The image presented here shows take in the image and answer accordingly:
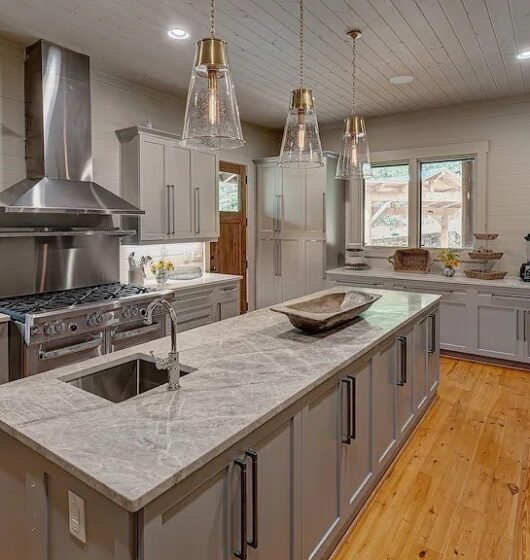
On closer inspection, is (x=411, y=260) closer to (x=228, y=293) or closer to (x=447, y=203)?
(x=447, y=203)

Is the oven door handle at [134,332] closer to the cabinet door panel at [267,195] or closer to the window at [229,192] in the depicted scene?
the window at [229,192]

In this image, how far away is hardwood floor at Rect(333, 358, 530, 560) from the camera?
2107 mm

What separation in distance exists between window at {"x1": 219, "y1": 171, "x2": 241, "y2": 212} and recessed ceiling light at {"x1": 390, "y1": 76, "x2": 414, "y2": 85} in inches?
92.3

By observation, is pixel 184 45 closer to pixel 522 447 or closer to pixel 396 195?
pixel 396 195

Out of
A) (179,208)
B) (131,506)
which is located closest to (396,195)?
(179,208)

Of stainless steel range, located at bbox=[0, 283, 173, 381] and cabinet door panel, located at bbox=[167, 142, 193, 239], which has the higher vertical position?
cabinet door panel, located at bbox=[167, 142, 193, 239]

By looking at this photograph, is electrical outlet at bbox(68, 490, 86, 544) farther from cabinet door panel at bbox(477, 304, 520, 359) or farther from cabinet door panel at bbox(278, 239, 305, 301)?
cabinet door panel at bbox(278, 239, 305, 301)

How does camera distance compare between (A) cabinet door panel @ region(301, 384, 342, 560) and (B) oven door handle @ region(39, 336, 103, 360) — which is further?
(B) oven door handle @ region(39, 336, 103, 360)

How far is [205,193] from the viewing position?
4.88 m

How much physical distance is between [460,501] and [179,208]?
3.49 metres

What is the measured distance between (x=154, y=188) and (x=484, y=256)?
144 inches

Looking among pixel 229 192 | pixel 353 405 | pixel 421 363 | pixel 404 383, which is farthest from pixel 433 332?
pixel 229 192

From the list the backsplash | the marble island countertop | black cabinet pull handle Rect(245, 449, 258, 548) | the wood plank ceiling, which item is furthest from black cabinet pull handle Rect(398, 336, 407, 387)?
the backsplash

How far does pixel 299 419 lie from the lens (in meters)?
1.65
